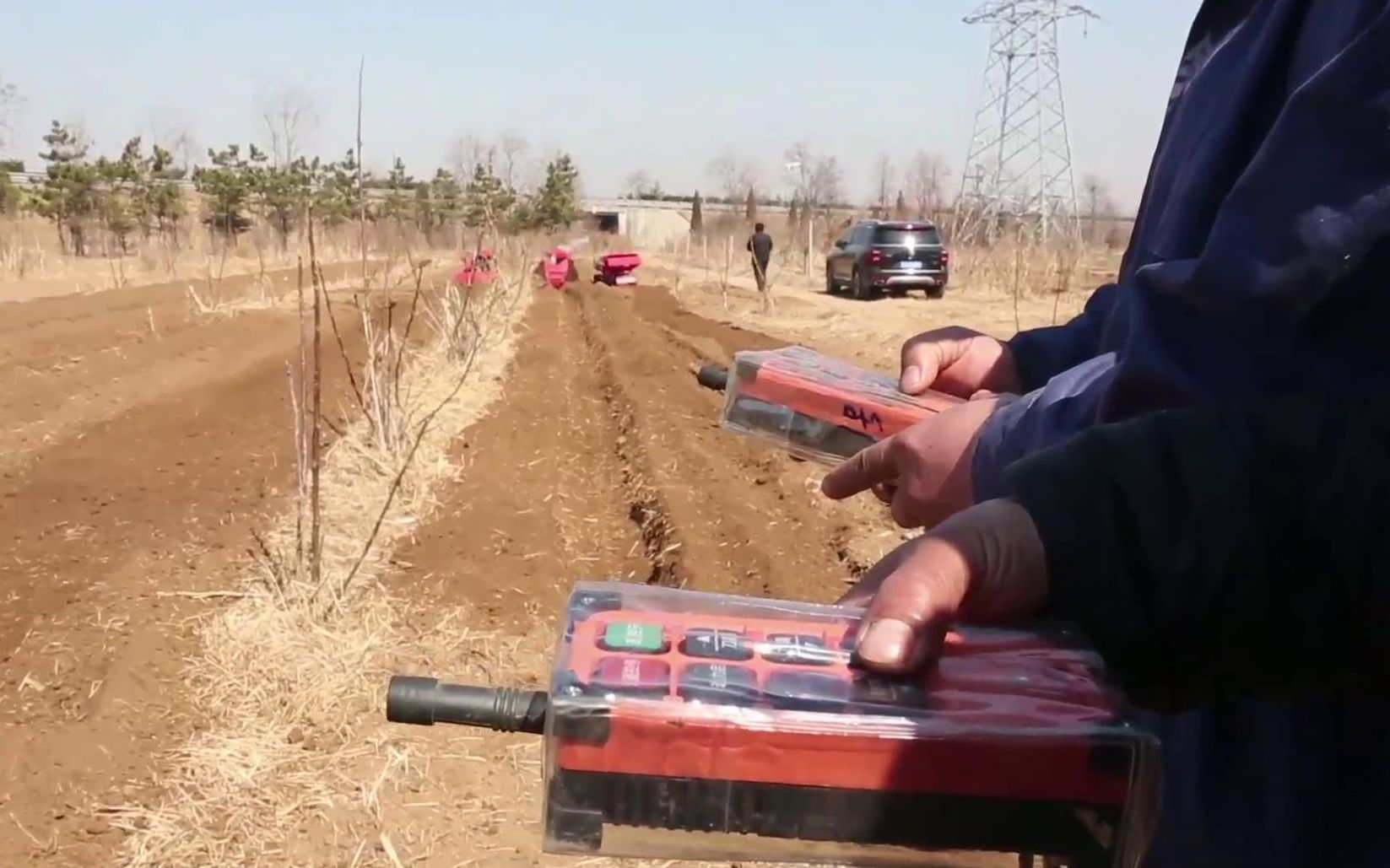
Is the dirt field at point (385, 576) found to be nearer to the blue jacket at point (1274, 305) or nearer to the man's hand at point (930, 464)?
the blue jacket at point (1274, 305)

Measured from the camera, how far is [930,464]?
1.31 meters

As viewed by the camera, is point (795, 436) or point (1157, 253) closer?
point (1157, 253)

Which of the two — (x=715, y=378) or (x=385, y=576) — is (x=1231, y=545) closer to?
(x=715, y=378)

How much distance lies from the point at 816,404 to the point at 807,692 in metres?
0.83

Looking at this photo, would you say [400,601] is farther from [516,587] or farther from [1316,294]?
[1316,294]

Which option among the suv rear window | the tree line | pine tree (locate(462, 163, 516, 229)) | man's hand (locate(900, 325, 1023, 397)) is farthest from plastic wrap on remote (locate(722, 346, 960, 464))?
the tree line

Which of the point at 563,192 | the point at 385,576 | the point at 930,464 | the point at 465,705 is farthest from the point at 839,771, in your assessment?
the point at 563,192

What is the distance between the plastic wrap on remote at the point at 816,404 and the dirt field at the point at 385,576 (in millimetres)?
809

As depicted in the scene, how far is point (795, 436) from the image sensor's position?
1.74 meters

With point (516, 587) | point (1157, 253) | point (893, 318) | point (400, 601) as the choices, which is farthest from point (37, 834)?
point (893, 318)

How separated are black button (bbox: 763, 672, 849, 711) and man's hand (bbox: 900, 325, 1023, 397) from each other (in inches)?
31.6

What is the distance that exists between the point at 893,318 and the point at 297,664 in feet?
53.7

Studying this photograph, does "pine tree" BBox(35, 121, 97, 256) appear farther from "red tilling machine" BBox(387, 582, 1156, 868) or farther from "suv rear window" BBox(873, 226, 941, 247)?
"red tilling machine" BBox(387, 582, 1156, 868)

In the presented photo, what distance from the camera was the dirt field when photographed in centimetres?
379
